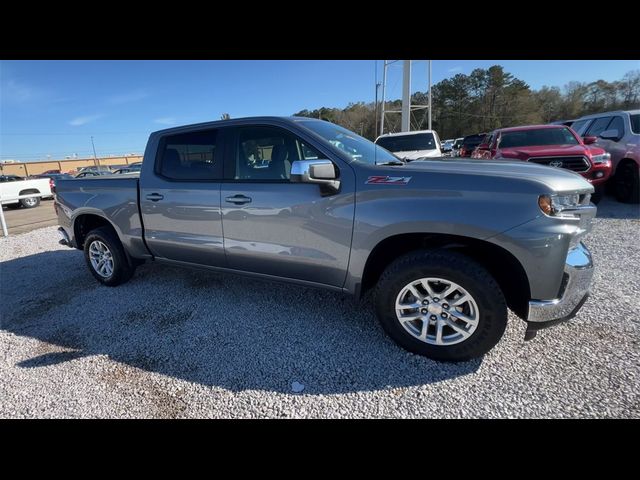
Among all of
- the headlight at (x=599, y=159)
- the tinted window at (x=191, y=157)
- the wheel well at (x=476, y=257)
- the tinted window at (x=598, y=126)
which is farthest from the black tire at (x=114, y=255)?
the tinted window at (x=598, y=126)

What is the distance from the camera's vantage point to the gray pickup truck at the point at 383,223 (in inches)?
82.4

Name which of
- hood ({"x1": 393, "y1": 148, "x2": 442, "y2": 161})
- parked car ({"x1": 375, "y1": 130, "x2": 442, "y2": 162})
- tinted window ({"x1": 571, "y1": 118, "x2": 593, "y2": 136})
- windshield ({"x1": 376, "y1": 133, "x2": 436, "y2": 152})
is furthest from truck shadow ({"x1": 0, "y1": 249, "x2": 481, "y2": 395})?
tinted window ({"x1": 571, "y1": 118, "x2": 593, "y2": 136})

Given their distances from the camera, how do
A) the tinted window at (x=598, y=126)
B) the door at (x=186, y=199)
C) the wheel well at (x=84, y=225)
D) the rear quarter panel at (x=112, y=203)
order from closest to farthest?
the door at (x=186, y=199), the rear quarter panel at (x=112, y=203), the wheel well at (x=84, y=225), the tinted window at (x=598, y=126)

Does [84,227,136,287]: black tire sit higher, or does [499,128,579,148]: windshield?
[499,128,579,148]: windshield

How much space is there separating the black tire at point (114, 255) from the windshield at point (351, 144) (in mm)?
2822

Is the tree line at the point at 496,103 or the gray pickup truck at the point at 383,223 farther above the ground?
the tree line at the point at 496,103

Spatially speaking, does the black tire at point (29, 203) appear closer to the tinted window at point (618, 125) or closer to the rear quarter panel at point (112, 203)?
the rear quarter panel at point (112, 203)

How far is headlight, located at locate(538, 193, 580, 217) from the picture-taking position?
2.01m

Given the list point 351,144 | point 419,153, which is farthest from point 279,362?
point 419,153

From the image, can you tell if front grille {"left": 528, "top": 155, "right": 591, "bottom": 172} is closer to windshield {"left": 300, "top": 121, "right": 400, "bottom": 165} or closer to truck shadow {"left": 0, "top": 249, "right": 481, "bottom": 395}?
windshield {"left": 300, "top": 121, "right": 400, "bottom": 165}

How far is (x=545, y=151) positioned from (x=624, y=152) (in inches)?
78.1

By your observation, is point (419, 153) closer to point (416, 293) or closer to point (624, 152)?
point (624, 152)

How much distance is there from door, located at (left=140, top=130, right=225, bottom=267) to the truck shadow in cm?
62
